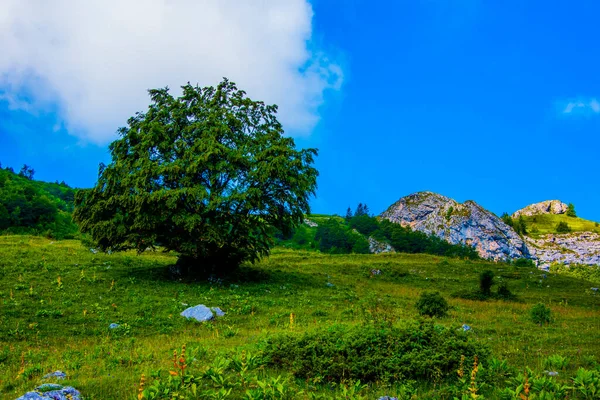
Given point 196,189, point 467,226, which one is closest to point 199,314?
point 196,189

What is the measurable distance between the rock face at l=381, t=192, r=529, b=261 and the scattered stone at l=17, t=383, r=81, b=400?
126138 millimetres

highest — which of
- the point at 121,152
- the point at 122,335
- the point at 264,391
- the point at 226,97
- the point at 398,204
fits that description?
the point at 398,204

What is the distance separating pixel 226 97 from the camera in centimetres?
2650

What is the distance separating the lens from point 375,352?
847cm

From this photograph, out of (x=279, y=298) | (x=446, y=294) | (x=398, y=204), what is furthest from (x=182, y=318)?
(x=398, y=204)

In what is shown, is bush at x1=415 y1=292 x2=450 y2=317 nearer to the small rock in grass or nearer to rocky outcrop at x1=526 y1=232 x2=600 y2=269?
the small rock in grass

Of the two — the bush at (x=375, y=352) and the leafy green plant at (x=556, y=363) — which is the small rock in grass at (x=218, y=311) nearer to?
the bush at (x=375, y=352)

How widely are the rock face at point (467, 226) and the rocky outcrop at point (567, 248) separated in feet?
113

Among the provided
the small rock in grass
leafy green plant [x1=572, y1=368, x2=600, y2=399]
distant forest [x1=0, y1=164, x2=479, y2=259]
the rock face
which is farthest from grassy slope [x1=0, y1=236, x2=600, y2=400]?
the rock face

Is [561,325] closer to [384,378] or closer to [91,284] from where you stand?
[384,378]

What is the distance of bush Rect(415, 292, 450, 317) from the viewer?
1819cm

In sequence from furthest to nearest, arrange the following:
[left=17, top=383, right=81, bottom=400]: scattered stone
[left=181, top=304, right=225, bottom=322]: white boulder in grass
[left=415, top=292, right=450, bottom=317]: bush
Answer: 1. [left=415, top=292, right=450, bottom=317]: bush
2. [left=181, top=304, right=225, bottom=322]: white boulder in grass
3. [left=17, top=383, right=81, bottom=400]: scattered stone

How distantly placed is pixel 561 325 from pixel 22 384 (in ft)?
62.0

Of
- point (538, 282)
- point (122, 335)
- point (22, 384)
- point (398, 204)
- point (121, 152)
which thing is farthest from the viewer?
point (398, 204)
